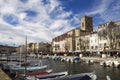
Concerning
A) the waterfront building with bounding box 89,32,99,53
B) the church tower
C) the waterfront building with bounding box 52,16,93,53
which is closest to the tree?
the waterfront building with bounding box 52,16,93,53

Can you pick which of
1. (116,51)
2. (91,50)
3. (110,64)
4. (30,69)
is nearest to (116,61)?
(110,64)

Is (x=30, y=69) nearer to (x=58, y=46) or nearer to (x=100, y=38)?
(x=100, y=38)

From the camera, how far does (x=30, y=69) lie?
2032 inches

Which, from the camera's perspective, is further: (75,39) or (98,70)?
(75,39)

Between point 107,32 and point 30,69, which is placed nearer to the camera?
point 30,69

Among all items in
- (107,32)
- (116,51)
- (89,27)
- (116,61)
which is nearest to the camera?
(116,61)

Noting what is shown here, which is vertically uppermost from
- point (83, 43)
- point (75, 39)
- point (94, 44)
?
point (75, 39)

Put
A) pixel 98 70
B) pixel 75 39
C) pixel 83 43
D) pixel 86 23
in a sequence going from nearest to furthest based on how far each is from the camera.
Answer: pixel 98 70
pixel 83 43
pixel 75 39
pixel 86 23

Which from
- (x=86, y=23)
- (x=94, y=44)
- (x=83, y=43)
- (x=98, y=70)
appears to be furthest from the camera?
(x=86, y=23)

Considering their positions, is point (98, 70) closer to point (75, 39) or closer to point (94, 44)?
point (94, 44)

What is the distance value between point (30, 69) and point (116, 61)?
97.9 feet

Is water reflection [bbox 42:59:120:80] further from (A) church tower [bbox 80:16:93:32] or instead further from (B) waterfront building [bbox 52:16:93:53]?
(A) church tower [bbox 80:16:93:32]

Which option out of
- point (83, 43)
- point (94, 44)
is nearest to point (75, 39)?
point (83, 43)

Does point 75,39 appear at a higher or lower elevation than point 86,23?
lower
